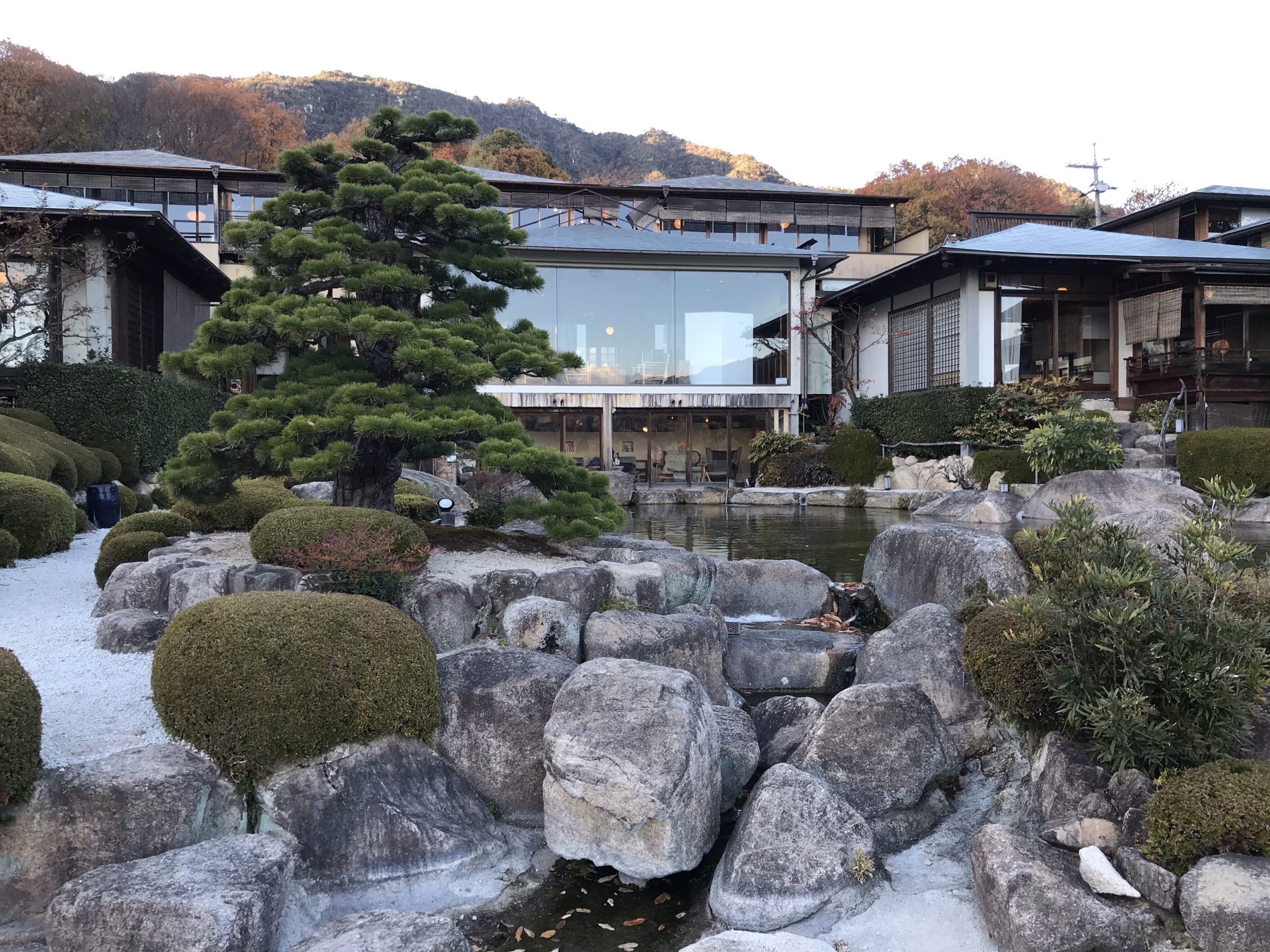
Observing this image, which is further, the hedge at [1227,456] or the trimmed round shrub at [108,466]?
the hedge at [1227,456]

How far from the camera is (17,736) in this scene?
4.04 m

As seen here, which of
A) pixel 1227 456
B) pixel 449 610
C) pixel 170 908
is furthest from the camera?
pixel 1227 456

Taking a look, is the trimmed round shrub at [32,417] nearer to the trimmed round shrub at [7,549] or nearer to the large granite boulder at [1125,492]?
the trimmed round shrub at [7,549]

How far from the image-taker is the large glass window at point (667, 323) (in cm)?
2520

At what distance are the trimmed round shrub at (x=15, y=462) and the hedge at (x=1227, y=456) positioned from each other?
1934cm

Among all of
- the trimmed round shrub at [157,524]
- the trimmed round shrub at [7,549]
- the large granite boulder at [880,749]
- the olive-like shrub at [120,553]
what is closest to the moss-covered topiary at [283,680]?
the large granite boulder at [880,749]

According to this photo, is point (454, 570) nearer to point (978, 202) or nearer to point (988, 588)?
point (988, 588)

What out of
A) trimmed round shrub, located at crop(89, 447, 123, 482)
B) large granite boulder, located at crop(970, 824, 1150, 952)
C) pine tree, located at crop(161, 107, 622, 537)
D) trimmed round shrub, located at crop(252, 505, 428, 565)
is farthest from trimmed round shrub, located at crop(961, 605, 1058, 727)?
trimmed round shrub, located at crop(89, 447, 123, 482)

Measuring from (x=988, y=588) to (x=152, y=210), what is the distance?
15.0 meters

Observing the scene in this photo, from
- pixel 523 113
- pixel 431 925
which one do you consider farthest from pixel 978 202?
pixel 431 925

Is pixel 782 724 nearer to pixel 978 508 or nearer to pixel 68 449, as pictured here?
pixel 68 449

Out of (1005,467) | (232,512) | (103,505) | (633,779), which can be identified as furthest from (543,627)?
(1005,467)

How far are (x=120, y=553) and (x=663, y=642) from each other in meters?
5.13

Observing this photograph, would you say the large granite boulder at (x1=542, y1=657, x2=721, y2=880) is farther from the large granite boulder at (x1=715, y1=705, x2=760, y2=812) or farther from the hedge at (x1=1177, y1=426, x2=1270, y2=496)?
the hedge at (x1=1177, y1=426, x2=1270, y2=496)
